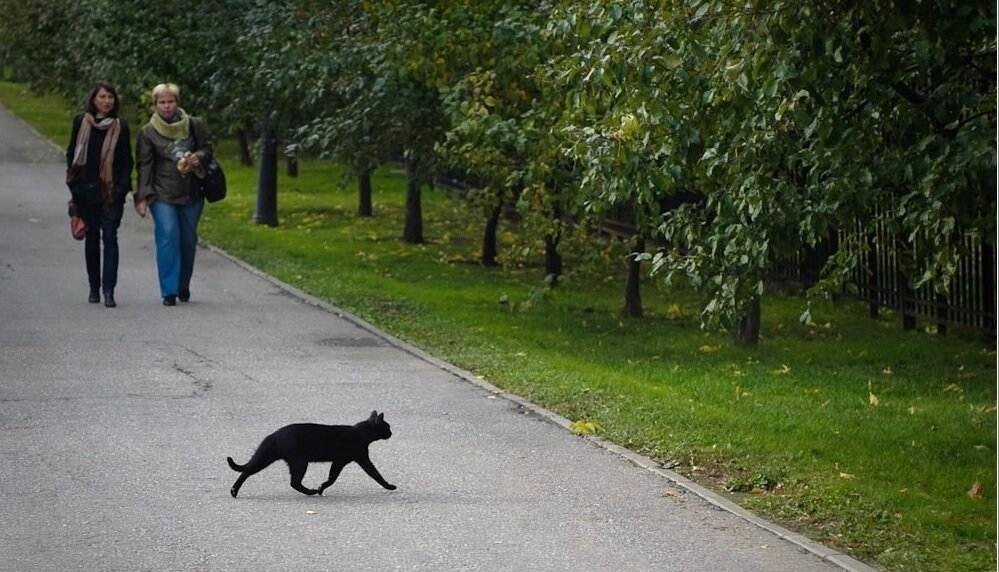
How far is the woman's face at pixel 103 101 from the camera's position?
14977 millimetres

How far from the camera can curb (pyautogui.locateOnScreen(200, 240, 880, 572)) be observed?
725cm

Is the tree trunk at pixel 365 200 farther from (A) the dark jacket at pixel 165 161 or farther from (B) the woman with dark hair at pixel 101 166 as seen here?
(B) the woman with dark hair at pixel 101 166

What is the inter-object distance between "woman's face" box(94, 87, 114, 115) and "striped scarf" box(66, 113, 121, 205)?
87 mm

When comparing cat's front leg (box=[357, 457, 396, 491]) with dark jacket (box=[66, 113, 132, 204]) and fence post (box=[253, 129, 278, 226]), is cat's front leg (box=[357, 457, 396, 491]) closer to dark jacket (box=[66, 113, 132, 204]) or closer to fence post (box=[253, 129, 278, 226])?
dark jacket (box=[66, 113, 132, 204])

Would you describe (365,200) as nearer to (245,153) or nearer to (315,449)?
(245,153)

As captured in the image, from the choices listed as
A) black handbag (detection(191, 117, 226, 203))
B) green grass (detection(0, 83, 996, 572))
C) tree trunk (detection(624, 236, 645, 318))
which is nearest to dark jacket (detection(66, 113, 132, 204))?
black handbag (detection(191, 117, 226, 203))

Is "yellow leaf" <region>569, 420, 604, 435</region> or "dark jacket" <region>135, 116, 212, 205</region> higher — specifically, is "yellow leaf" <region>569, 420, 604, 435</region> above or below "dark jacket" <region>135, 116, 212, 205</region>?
→ below

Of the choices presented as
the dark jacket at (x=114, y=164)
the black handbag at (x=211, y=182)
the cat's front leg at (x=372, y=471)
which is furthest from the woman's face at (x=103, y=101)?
the cat's front leg at (x=372, y=471)

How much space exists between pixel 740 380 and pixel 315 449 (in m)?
5.13

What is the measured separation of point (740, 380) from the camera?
12617 millimetres

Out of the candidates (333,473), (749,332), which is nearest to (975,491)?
(333,473)

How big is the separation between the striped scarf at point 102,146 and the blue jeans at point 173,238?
578mm

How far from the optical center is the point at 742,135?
8.64 metres

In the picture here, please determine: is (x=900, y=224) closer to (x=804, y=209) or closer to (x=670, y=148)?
(x=804, y=209)
